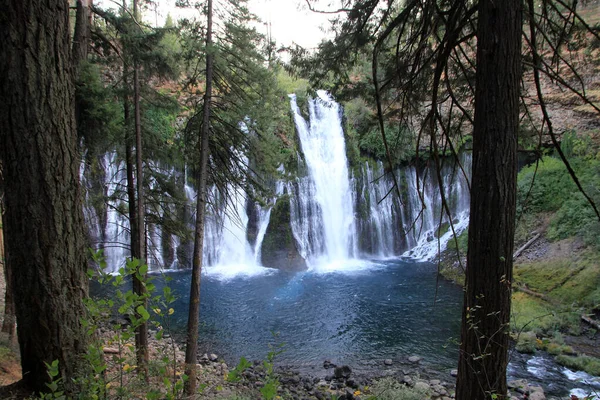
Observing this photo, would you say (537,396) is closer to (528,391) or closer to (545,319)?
(528,391)

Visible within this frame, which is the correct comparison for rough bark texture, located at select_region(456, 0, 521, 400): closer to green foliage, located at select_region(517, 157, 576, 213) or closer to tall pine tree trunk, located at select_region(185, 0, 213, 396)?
tall pine tree trunk, located at select_region(185, 0, 213, 396)

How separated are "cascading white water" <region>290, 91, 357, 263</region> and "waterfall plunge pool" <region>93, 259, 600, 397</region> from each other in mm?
2340

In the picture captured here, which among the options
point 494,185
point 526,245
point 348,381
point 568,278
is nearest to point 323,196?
point 526,245

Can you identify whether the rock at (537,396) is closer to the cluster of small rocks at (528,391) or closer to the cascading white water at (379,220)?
the cluster of small rocks at (528,391)

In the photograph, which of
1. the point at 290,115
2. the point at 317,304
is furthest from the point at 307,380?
the point at 290,115

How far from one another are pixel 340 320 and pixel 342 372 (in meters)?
3.32

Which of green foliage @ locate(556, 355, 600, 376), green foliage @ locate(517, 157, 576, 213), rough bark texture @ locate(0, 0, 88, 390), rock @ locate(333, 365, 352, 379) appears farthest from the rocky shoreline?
green foliage @ locate(517, 157, 576, 213)

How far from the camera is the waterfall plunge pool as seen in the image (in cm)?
862

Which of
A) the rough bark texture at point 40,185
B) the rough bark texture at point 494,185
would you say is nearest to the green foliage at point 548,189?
the rough bark texture at point 494,185

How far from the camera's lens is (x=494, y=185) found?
2785 mm

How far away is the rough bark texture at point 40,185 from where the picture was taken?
244 cm

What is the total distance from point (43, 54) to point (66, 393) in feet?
7.27

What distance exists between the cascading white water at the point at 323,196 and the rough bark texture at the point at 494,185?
1581 centimetres

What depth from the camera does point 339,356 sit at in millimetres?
9203
